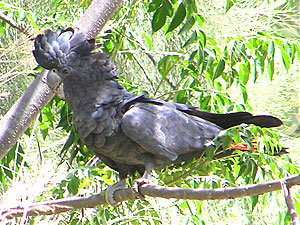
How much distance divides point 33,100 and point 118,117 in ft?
1.25

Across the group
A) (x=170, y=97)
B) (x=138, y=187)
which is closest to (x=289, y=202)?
(x=138, y=187)

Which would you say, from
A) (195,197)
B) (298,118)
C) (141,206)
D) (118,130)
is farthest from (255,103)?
(195,197)

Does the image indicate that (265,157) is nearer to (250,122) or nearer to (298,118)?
(250,122)

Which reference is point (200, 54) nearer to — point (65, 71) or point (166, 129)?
point (166, 129)

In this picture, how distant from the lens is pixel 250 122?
237cm

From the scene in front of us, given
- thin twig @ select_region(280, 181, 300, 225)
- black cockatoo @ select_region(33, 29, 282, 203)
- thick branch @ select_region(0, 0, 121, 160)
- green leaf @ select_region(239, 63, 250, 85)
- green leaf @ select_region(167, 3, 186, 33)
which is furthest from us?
green leaf @ select_region(239, 63, 250, 85)

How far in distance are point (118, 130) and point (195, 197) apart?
29.8 inches

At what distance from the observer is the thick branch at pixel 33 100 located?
2213 mm

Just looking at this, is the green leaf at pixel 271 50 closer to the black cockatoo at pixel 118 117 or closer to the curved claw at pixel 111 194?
the black cockatoo at pixel 118 117

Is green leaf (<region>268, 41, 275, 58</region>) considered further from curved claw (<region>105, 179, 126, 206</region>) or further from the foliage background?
curved claw (<region>105, 179, 126, 206</region>)

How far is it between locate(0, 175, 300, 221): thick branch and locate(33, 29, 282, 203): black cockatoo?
210mm

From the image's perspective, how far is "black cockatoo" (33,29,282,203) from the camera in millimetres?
2326

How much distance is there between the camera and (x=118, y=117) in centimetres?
240

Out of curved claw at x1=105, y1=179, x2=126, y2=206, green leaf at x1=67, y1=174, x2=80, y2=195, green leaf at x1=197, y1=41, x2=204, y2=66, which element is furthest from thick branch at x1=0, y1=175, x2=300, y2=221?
green leaf at x1=197, y1=41, x2=204, y2=66
